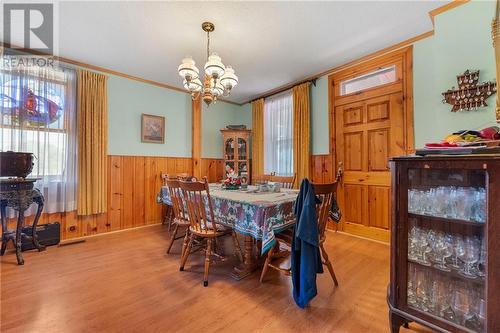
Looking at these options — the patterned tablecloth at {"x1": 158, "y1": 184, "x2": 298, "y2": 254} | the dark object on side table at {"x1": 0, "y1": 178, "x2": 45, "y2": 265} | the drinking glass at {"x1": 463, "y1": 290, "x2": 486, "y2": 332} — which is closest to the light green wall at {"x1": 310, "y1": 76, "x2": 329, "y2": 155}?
the patterned tablecloth at {"x1": 158, "y1": 184, "x2": 298, "y2": 254}

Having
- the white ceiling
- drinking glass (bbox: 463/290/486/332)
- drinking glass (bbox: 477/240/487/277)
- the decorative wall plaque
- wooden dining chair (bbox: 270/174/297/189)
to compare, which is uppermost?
the white ceiling

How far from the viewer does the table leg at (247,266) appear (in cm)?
209

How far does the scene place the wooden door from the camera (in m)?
2.90

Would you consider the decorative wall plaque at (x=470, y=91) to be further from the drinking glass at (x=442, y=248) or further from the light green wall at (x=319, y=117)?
the light green wall at (x=319, y=117)

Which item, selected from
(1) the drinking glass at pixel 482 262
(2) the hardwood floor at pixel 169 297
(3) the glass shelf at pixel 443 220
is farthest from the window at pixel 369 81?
(1) the drinking glass at pixel 482 262

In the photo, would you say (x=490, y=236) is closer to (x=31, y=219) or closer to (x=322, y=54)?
(x=322, y=54)

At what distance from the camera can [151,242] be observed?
3076 mm

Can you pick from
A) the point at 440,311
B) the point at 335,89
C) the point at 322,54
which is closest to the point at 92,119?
the point at 322,54

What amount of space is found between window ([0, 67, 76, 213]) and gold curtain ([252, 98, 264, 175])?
308cm

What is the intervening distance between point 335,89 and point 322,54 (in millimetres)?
677

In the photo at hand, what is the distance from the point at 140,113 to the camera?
3.89 meters

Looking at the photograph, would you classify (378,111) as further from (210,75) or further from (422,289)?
(422,289)

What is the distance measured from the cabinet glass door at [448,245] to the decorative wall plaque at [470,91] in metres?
1.32

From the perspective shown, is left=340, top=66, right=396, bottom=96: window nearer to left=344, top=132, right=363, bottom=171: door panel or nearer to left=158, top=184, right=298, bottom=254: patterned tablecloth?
left=344, top=132, right=363, bottom=171: door panel
